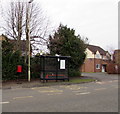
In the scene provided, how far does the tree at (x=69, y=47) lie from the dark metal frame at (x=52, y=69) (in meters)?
4.25

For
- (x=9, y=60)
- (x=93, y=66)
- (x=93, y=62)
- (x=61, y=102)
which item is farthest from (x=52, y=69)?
(x=93, y=62)

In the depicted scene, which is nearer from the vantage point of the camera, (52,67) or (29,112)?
(29,112)

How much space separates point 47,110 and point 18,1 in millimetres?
14895

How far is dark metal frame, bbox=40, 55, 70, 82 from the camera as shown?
15.5 m

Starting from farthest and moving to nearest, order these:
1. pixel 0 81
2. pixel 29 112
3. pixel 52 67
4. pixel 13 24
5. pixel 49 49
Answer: pixel 49 49 → pixel 13 24 → pixel 52 67 → pixel 0 81 → pixel 29 112

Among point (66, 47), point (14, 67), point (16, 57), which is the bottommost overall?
point (14, 67)

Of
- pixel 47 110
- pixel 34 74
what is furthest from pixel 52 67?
pixel 47 110

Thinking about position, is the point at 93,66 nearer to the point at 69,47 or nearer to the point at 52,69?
the point at 69,47

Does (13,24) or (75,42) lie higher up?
(13,24)

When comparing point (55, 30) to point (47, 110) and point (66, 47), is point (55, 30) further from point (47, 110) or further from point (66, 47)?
point (47, 110)

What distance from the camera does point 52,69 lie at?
15.9 metres

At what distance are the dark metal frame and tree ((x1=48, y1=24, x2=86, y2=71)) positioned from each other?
4250 millimetres

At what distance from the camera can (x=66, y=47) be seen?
20.9 metres

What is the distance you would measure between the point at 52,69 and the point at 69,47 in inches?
228
